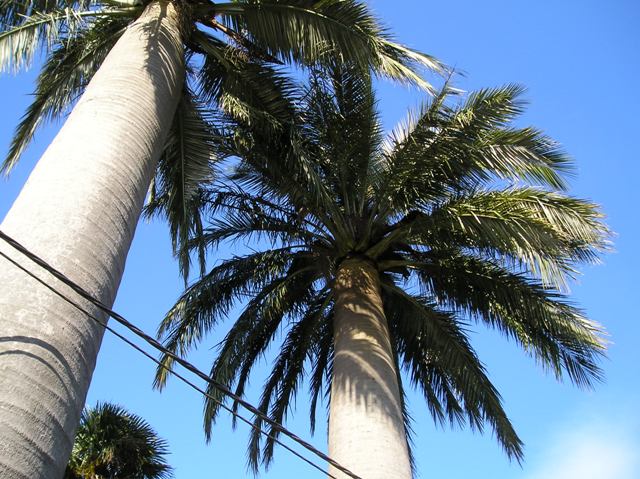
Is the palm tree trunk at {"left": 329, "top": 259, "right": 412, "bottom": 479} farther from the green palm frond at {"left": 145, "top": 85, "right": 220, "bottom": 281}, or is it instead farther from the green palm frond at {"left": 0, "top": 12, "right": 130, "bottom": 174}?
the green palm frond at {"left": 0, "top": 12, "right": 130, "bottom": 174}

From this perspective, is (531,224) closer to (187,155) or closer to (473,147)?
(473,147)

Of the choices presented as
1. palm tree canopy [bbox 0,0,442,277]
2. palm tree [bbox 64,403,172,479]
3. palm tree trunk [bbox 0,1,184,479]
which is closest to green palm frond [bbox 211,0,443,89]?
palm tree canopy [bbox 0,0,442,277]

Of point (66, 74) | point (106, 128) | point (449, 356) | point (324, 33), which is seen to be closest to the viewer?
point (106, 128)

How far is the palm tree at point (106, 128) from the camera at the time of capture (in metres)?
4.28

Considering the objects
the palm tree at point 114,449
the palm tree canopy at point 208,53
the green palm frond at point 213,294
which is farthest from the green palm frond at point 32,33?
the palm tree at point 114,449

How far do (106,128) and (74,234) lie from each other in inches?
56.6

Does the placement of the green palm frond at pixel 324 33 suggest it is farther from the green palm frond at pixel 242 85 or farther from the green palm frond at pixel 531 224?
the green palm frond at pixel 531 224

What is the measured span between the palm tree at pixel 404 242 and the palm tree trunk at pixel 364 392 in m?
0.04

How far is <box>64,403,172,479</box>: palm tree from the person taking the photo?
46.0ft

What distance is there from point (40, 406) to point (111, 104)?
3251mm

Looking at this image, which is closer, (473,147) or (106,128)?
(106,128)

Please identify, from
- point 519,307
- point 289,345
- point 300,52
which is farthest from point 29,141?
point 519,307

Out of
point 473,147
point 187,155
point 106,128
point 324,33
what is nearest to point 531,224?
point 473,147

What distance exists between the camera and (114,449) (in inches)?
559
